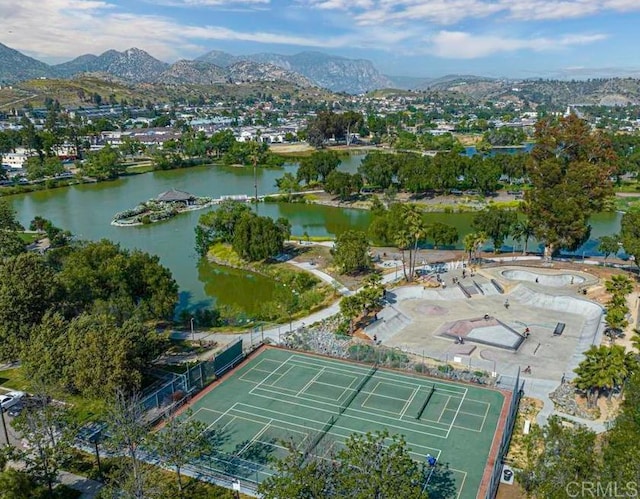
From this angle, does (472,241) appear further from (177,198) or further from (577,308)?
(177,198)

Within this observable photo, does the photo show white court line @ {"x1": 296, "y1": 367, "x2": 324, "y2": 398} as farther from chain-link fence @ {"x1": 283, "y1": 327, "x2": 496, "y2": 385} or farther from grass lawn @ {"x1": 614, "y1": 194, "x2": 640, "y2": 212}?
grass lawn @ {"x1": 614, "y1": 194, "x2": 640, "y2": 212}

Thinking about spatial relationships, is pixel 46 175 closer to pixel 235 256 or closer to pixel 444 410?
pixel 235 256

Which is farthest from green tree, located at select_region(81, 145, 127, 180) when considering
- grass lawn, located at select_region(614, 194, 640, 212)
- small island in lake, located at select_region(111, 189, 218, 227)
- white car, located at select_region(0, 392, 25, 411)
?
grass lawn, located at select_region(614, 194, 640, 212)

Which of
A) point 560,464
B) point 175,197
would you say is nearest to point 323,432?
point 560,464

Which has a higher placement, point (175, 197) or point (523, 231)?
point (175, 197)

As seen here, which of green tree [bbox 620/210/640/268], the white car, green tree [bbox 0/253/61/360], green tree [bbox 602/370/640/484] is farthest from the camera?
green tree [bbox 620/210/640/268]

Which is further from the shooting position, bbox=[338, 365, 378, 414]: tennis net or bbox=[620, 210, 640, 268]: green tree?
bbox=[620, 210, 640, 268]: green tree

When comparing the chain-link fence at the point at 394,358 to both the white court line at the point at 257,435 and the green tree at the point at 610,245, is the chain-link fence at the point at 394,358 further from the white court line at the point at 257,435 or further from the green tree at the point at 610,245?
the green tree at the point at 610,245
